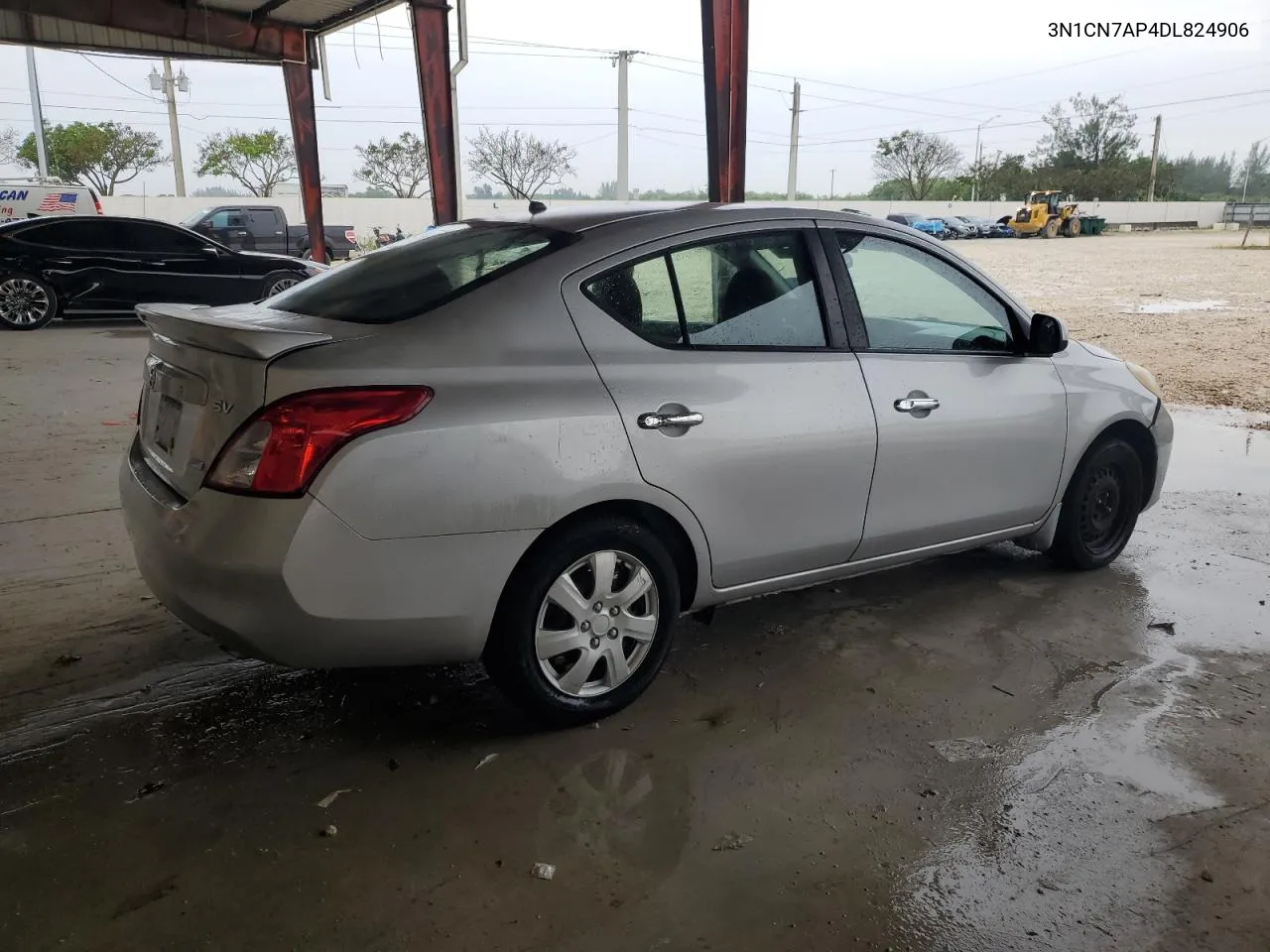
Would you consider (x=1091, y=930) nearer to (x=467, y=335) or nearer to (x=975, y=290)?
(x=467, y=335)

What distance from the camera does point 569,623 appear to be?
9.70 ft

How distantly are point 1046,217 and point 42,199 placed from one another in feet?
146

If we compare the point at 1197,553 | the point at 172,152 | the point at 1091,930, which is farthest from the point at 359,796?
the point at 172,152

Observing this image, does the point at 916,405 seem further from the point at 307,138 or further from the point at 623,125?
the point at 623,125

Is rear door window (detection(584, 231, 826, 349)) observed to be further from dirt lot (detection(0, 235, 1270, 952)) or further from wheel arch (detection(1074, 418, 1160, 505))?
wheel arch (detection(1074, 418, 1160, 505))

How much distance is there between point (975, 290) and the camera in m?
3.95

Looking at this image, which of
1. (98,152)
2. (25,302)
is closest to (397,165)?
(98,152)

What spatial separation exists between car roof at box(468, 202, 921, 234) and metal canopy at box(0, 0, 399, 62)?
1446cm

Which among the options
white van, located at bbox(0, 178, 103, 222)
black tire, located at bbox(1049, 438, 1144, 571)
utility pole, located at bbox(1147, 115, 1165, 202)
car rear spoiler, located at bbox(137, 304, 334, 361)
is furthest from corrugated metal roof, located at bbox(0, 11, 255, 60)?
utility pole, located at bbox(1147, 115, 1165, 202)

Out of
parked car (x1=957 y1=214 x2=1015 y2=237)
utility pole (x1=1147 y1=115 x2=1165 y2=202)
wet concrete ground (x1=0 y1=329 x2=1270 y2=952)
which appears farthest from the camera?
utility pole (x1=1147 y1=115 x2=1165 y2=202)

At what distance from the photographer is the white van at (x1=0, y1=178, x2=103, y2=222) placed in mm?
20078

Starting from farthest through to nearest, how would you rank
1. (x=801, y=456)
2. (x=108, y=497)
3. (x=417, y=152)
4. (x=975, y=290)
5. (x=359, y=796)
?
(x=417, y=152)
(x=108, y=497)
(x=975, y=290)
(x=801, y=456)
(x=359, y=796)

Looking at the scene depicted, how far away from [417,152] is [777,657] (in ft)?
189

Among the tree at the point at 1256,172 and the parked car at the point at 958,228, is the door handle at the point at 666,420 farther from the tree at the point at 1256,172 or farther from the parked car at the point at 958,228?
the tree at the point at 1256,172
